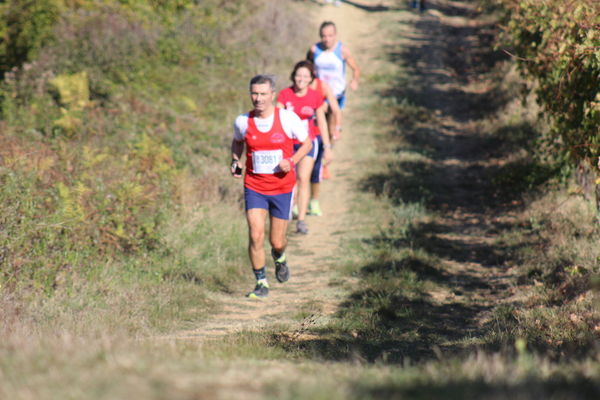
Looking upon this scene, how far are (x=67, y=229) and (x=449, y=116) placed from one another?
39.0ft

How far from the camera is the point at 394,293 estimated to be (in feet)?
25.0

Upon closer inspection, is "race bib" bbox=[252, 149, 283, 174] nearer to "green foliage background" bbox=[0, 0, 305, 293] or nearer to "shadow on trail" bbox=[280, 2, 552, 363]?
"shadow on trail" bbox=[280, 2, 552, 363]

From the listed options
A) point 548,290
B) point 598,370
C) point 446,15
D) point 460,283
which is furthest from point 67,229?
point 446,15

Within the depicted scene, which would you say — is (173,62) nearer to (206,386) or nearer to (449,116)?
(449,116)

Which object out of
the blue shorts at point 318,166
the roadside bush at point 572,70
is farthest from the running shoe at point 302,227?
the roadside bush at point 572,70

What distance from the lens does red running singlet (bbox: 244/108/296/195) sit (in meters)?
7.16

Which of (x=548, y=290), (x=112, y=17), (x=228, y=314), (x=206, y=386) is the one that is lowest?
(x=228, y=314)

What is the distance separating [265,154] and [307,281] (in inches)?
85.2

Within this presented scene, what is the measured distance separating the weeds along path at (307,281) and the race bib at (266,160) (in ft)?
5.28

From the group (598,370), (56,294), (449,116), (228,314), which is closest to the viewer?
A: (598,370)

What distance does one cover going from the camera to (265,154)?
23.6 ft

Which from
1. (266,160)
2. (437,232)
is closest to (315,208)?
(437,232)

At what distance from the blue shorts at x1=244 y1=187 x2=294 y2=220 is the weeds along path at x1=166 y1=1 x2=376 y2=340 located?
3.57ft

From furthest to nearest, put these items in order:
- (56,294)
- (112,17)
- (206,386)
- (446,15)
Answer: (446,15) → (112,17) → (56,294) → (206,386)
